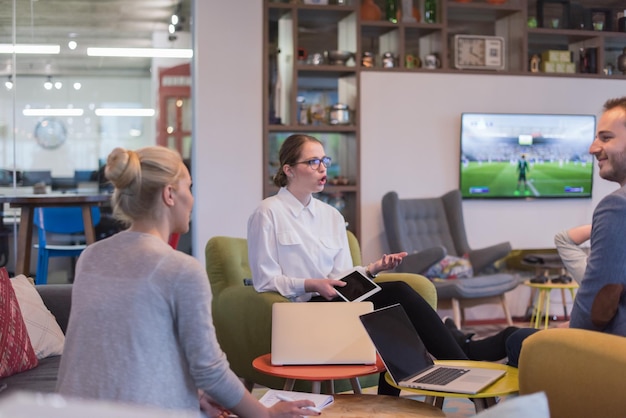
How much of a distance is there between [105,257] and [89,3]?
16.9ft

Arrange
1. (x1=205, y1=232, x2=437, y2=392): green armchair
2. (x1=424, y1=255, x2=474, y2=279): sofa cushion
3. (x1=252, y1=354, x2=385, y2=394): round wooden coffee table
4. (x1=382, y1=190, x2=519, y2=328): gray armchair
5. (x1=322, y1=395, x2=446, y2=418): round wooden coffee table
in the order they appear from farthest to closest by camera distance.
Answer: (x1=424, y1=255, x2=474, y2=279): sofa cushion → (x1=382, y1=190, x2=519, y2=328): gray armchair → (x1=205, y1=232, x2=437, y2=392): green armchair → (x1=252, y1=354, x2=385, y2=394): round wooden coffee table → (x1=322, y1=395, x2=446, y2=418): round wooden coffee table

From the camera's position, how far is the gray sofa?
3100mm

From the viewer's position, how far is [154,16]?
6801 millimetres

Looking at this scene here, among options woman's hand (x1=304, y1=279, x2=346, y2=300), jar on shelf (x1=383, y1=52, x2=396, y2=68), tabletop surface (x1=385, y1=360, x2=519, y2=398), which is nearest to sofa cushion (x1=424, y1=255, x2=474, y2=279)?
jar on shelf (x1=383, y1=52, x2=396, y2=68)

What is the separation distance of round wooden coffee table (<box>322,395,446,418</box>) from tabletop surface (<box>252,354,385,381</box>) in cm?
22

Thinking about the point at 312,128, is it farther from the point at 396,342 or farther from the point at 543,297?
the point at 396,342

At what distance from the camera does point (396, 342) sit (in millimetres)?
2859

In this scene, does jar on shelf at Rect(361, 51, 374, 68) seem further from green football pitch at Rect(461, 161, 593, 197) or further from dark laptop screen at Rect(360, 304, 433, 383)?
dark laptop screen at Rect(360, 304, 433, 383)

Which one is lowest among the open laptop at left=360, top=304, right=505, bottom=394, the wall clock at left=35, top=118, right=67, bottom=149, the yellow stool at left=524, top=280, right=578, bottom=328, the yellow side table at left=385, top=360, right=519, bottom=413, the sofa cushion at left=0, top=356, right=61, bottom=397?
the yellow stool at left=524, top=280, right=578, bottom=328

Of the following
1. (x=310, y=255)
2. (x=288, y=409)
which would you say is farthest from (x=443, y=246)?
(x=288, y=409)

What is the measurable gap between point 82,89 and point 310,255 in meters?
3.62

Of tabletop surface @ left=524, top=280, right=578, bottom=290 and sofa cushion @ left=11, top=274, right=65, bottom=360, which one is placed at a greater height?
sofa cushion @ left=11, top=274, right=65, bottom=360

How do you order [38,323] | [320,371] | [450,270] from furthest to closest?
1. [450,270]
2. [38,323]
3. [320,371]

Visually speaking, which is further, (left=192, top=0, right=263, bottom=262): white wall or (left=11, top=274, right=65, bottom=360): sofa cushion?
(left=192, top=0, right=263, bottom=262): white wall
